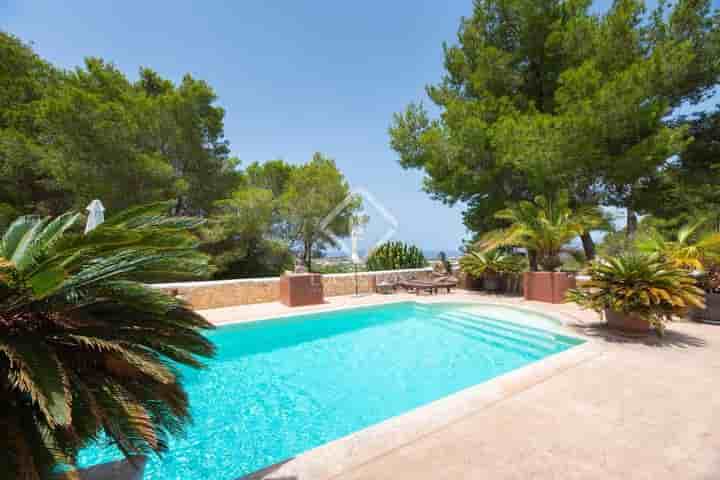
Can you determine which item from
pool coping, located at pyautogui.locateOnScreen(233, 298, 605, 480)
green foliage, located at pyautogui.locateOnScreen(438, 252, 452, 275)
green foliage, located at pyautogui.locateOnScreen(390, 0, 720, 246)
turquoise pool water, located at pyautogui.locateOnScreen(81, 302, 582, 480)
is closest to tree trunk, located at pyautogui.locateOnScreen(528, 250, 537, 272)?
green foliage, located at pyautogui.locateOnScreen(390, 0, 720, 246)

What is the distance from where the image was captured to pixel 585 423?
2.84 metres

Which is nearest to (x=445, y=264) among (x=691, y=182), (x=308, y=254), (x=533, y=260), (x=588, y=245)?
(x=533, y=260)

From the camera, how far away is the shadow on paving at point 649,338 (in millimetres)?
5047

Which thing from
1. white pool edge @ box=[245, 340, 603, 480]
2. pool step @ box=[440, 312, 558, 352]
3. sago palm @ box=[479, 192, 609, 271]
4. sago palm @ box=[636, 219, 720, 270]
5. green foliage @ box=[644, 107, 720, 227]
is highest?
green foliage @ box=[644, 107, 720, 227]

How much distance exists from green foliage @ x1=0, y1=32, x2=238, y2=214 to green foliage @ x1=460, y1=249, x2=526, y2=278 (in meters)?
12.7

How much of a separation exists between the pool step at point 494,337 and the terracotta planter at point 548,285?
2.69m

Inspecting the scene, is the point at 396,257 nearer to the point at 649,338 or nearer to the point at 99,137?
the point at 649,338

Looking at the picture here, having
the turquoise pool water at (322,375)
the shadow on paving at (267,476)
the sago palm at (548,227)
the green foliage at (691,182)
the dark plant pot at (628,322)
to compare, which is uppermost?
the green foliage at (691,182)

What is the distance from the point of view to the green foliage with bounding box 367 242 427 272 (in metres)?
14.3

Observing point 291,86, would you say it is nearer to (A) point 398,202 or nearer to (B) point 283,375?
(A) point 398,202

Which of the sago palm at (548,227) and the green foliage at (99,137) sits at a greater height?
the green foliage at (99,137)

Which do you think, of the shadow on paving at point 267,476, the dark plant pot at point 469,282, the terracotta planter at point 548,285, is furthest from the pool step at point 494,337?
the shadow on paving at point 267,476

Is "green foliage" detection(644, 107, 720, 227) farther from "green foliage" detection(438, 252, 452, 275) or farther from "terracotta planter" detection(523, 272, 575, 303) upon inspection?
"green foliage" detection(438, 252, 452, 275)

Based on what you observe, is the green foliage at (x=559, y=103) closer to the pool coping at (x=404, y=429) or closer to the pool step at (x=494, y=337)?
the pool step at (x=494, y=337)
